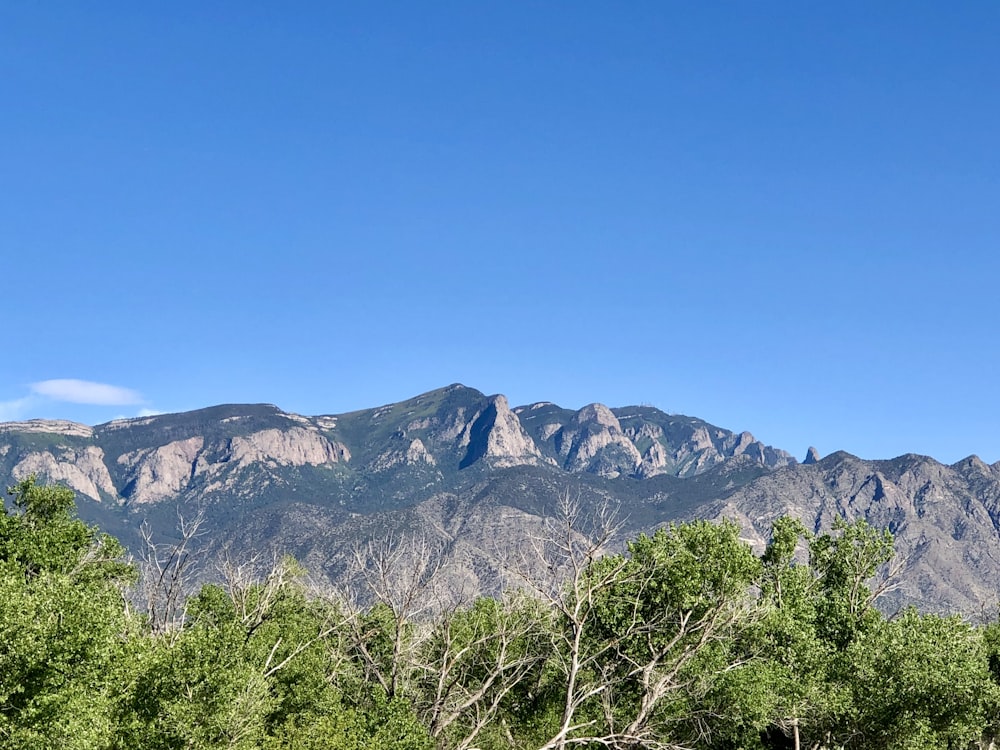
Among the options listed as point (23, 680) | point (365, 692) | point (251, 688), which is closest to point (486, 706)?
point (365, 692)

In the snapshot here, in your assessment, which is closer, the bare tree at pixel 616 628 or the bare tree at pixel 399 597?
the bare tree at pixel 616 628

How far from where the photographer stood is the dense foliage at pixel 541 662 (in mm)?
31250

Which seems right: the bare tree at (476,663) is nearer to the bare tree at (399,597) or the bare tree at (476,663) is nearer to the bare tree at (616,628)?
the bare tree at (399,597)

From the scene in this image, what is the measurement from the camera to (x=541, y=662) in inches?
2223

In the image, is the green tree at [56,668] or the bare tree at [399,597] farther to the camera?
the bare tree at [399,597]

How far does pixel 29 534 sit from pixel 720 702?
39.2 metres

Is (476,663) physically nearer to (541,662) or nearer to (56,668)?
(541,662)

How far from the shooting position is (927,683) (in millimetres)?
42125

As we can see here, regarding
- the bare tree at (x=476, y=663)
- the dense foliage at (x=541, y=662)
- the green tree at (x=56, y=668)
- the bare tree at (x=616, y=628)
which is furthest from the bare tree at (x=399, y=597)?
A: the green tree at (x=56, y=668)

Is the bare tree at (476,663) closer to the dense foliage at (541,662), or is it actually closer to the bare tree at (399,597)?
the dense foliage at (541,662)

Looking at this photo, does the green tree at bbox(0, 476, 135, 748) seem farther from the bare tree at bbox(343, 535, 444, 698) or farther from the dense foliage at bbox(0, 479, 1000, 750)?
the bare tree at bbox(343, 535, 444, 698)

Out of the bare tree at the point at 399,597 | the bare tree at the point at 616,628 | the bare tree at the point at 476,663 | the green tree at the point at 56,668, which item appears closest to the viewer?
the green tree at the point at 56,668

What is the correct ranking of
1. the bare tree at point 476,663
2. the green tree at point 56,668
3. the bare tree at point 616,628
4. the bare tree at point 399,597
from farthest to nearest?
the bare tree at point 399,597
the bare tree at point 476,663
the bare tree at point 616,628
the green tree at point 56,668

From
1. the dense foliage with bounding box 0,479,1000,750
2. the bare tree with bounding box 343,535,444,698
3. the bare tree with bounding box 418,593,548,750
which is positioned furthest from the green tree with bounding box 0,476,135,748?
the bare tree with bounding box 418,593,548,750
